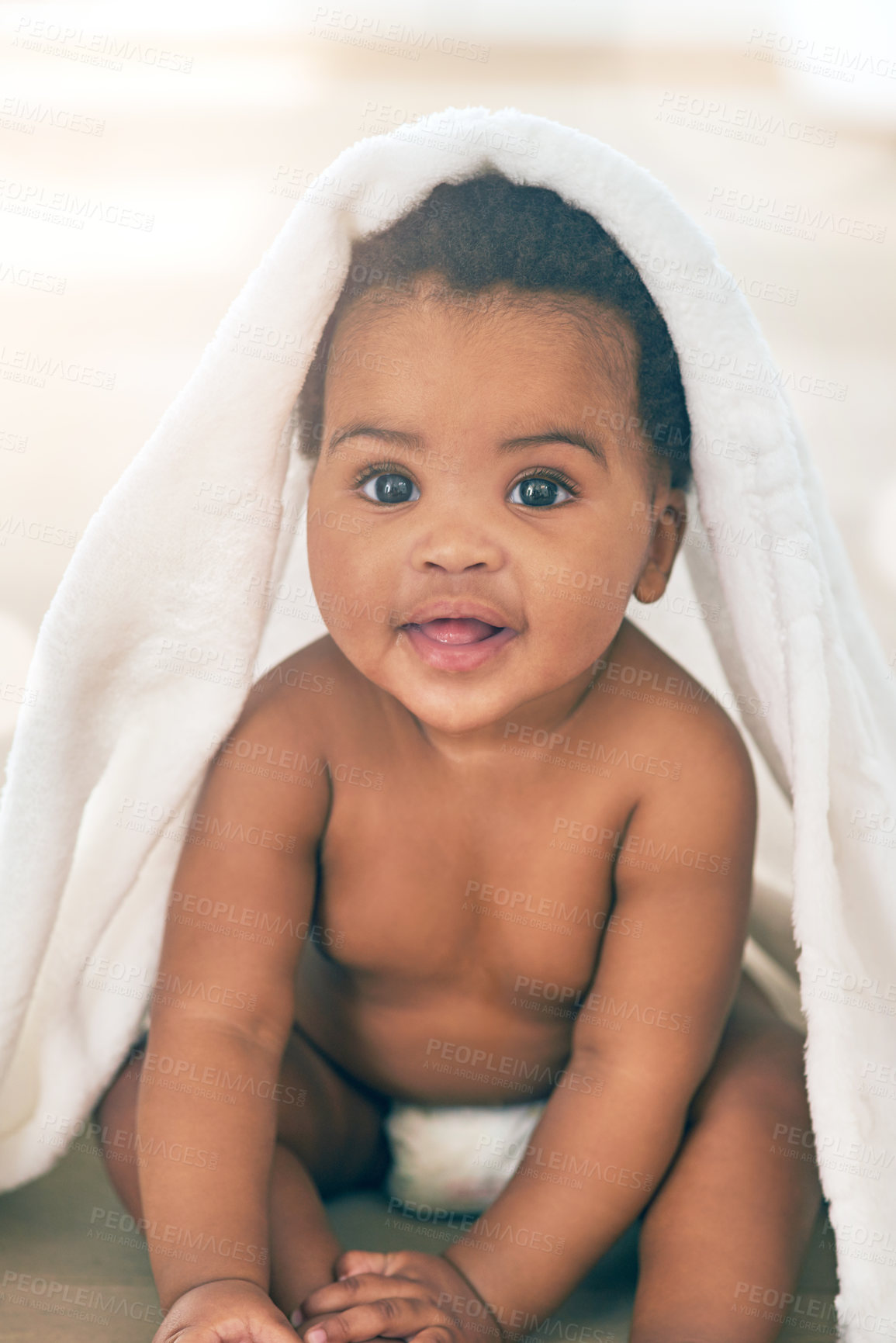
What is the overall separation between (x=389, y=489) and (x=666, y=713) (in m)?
0.23

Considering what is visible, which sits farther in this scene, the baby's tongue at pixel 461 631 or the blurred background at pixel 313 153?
the blurred background at pixel 313 153

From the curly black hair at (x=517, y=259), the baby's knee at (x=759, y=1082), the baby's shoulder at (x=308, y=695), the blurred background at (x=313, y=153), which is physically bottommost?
the baby's knee at (x=759, y=1082)

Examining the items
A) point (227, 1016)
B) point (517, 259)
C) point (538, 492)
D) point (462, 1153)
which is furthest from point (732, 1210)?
point (517, 259)

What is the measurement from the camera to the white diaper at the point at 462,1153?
2.69 ft

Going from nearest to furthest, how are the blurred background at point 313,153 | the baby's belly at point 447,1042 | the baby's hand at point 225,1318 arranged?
1. the baby's hand at point 225,1318
2. the baby's belly at point 447,1042
3. the blurred background at point 313,153

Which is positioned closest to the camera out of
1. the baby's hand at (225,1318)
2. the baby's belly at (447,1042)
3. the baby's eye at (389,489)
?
the baby's hand at (225,1318)

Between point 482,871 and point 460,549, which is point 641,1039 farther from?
point 460,549

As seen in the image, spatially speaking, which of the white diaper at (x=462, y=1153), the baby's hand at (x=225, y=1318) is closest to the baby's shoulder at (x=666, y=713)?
the white diaper at (x=462, y=1153)

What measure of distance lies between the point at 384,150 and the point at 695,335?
21 centimetres

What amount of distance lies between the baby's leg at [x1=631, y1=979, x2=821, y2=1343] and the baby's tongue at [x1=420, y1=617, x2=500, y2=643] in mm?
317

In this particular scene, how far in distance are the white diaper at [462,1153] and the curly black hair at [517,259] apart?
45 cm

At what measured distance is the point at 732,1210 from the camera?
0.70 m

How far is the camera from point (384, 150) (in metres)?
0.71

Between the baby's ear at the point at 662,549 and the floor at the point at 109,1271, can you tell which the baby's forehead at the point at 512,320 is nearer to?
the baby's ear at the point at 662,549
